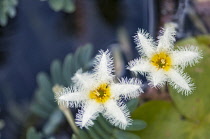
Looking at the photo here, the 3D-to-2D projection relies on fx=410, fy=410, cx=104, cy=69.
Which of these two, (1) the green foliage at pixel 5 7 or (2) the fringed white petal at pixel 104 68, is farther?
(1) the green foliage at pixel 5 7

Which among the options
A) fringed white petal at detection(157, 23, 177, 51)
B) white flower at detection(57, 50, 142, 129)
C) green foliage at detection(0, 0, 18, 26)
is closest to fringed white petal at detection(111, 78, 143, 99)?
white flower at detection(57, 50, 142, 129)

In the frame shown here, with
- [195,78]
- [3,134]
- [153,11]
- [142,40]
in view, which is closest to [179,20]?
[153,11]

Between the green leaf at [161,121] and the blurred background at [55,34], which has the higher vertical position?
the blurred background at [55,34]

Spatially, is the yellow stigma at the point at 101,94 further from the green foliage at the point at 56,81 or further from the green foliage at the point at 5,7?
the green foliage at the point at 5,7

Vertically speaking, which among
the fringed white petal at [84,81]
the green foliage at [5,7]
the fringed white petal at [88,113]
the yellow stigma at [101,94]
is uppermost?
the green foliage at [5,7]

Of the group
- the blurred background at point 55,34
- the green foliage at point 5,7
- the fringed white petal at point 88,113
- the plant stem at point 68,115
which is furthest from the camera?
the blurred background at point 55,34

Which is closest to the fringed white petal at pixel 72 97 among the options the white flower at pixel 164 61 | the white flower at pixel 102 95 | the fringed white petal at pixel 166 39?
the white flower at pixel 102 95

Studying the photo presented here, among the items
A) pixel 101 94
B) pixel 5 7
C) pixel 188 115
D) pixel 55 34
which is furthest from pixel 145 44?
pixel 55 34

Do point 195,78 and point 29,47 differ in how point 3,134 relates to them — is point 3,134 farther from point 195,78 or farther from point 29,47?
point 195,78

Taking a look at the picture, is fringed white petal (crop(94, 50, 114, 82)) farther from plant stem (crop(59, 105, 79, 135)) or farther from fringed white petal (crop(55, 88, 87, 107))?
plant stem (crop(59, 105, 79, 135))
